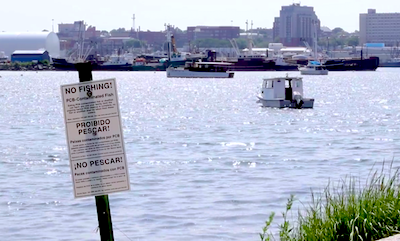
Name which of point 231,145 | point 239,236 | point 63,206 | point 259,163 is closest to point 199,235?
point 239,236

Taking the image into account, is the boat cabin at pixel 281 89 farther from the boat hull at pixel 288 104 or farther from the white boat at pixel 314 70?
the white boat at pixel 314 70

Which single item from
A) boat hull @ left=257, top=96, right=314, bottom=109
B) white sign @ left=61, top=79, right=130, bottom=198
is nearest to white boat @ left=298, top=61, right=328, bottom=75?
boat hull @ left=257, top=96, right=314, bottom=109

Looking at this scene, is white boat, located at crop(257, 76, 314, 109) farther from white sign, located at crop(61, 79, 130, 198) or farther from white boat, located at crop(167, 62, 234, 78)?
white boat, located at crop(167, 62, 234, 78)

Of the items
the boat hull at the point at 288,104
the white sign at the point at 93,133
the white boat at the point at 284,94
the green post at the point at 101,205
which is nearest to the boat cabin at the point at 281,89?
the white boat at the point at 284,94

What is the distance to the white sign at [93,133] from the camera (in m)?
9.26

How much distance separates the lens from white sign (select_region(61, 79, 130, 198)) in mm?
9258

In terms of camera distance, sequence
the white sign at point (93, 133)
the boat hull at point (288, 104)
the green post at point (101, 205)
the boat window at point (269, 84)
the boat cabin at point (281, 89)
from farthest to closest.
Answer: the boat hull at point (288, 104)
the boat window at point (269, 84)
the boat cabin at point (281, 89)
the green post at point (101, 205)
the white sign at point (93, 133)

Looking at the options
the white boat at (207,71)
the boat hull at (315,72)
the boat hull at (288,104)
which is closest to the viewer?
the boat hull at (288,104)

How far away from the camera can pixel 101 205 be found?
992 centimetres

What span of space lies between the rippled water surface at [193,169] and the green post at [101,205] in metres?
7.39

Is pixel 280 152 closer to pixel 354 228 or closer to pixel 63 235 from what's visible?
pixel 63 235

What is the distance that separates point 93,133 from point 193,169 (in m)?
19.3

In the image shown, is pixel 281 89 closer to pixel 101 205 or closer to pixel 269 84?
pixel 269 84

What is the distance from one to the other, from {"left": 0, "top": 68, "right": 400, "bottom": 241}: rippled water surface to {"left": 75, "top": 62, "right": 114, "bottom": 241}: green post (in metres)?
7.39
